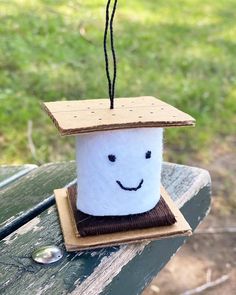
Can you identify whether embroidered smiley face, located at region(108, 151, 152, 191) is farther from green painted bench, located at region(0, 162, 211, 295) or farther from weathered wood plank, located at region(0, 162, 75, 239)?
weathered wood plank, located at region(0, 162, 75, 239)

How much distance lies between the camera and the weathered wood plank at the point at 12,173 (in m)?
1.11

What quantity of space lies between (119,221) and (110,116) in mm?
151

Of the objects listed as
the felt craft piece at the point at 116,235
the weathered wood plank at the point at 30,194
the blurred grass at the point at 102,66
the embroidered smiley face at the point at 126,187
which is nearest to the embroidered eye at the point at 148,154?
Result: the embroidered smiley face at the point at 126,187

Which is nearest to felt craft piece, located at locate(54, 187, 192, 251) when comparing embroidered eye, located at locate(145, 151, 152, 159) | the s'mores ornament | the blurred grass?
the s'mores ornament

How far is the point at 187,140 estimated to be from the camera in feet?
7.95

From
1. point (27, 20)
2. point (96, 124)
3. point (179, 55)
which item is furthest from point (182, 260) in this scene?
point (27, 20)

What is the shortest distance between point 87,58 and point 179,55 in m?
0.62

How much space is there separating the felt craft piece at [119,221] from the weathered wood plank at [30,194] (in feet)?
0.33

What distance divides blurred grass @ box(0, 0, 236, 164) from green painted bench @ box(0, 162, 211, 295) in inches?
42.7

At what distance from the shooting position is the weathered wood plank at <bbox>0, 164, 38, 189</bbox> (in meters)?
1.11

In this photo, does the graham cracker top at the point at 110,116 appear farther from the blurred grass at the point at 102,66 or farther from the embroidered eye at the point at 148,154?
the blurred grass at the point at 102,66

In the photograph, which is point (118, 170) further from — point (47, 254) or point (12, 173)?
point (12, 173)

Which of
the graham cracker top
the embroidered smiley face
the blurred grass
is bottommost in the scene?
the blurred grass

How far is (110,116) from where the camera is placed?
2.48ft
